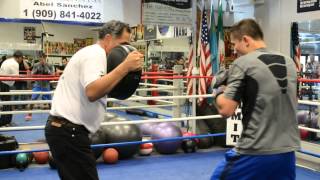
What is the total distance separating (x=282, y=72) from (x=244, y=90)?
21 cm

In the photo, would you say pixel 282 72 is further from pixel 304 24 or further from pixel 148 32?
pixel 148 32

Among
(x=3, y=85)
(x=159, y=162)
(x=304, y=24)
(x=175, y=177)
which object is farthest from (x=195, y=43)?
(x=3, y=85)

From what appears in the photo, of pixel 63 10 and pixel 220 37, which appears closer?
pixel 63 10

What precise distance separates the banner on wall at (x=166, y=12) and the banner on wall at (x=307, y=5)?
67.5 inches

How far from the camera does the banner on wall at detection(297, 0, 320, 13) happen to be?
591 centimetres

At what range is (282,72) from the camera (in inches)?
81.0

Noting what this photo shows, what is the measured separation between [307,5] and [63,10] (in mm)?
3592

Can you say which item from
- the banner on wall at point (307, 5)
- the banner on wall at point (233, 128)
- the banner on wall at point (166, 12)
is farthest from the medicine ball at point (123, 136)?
the banner on wall at point (307, 5)

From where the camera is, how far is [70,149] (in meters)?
2.33

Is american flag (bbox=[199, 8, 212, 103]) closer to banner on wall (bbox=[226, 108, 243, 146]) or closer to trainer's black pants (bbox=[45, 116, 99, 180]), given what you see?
banner on wall (bbox=[226, 108, 243, 146])

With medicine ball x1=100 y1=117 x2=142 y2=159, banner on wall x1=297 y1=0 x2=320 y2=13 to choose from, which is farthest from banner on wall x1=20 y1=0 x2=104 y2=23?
banner on wall x1=297 y1=0 x2=320 y2=13

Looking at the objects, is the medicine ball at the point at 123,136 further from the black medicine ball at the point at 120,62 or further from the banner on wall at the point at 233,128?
the black medicine ball at the point at 120,62

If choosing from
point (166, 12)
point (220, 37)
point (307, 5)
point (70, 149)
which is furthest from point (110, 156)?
point (307, 5)

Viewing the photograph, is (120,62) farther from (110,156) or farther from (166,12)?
(166,12)
